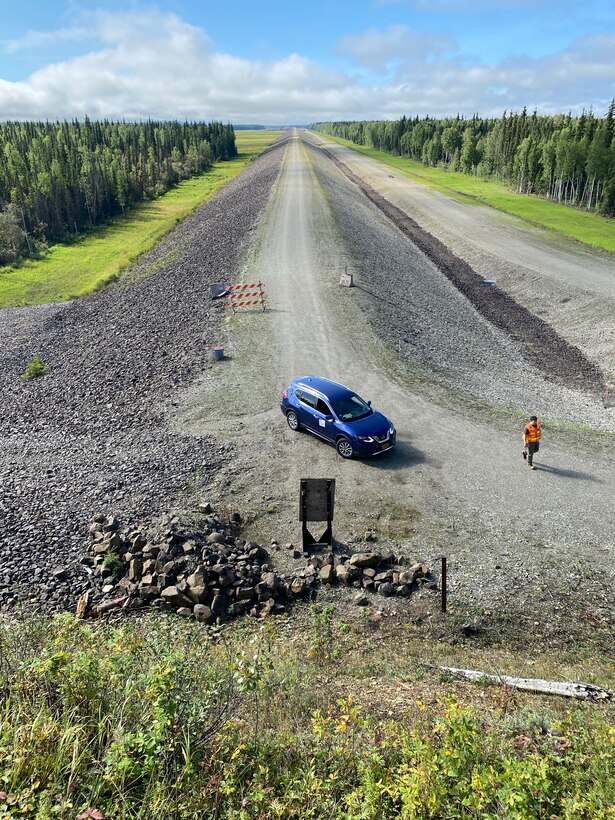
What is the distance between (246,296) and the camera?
102 feet

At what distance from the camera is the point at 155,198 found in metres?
100

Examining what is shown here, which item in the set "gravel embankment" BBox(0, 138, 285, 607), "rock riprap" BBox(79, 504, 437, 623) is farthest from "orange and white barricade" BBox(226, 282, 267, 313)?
"rock riprap" BBox(79, 504, 437, 623)

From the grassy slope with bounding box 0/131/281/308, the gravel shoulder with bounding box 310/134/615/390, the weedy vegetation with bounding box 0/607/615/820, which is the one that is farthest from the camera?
the grassy slope with bounding box 0/131/281/308

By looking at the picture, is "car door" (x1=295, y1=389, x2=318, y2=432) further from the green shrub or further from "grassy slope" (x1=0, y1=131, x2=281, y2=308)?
"grassy slope" (x1=0, y1=131, x2=281, y2=308)

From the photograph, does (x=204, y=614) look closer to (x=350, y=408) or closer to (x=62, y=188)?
(x=350, y=408)

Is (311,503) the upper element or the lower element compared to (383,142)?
lower

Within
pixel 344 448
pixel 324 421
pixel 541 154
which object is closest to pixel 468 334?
pixel 324 421

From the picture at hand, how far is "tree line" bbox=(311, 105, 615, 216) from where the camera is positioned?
7062 cm

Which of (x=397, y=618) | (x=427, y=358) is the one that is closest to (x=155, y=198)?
(x=427, y=358)

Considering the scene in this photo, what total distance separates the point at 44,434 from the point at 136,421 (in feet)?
11.7

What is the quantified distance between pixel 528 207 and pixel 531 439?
66393mm

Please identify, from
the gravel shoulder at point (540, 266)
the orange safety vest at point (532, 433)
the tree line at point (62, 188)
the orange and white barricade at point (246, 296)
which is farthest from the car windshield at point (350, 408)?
the tree line at point (62, 188)

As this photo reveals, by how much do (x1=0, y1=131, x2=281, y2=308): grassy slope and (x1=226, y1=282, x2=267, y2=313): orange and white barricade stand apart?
18.6 metres

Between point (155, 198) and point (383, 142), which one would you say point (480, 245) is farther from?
point (383, 142)
